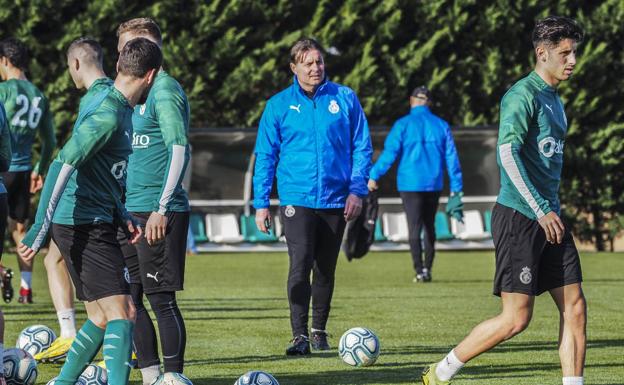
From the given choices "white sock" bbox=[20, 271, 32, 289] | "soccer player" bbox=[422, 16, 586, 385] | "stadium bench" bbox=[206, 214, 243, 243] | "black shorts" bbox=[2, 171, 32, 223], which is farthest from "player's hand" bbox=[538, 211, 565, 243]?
"stadium bench" bbox=[206, 214, 243, 243]

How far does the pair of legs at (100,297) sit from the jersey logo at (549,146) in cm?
225

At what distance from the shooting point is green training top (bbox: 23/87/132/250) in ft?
20.6

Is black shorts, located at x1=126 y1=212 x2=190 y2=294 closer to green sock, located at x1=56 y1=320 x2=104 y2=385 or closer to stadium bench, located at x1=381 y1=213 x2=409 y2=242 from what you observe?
green sock, located at x1=56 y1=320 x2=104 y2=385

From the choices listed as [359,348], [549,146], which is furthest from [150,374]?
[549,146]

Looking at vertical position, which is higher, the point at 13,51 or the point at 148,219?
the point at 13,51

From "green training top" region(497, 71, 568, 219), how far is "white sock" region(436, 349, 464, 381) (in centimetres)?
89

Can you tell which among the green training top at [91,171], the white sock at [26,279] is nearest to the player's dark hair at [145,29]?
the green training top at [91,171]

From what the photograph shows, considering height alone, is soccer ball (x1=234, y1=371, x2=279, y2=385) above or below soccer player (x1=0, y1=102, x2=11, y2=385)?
below

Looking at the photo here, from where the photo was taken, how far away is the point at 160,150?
24.6 ft

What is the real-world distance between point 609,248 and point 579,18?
15.8 ft

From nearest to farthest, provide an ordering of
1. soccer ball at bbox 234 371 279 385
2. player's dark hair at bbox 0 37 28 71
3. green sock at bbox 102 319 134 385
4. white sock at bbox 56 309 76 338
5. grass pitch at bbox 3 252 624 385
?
green sock at bbox 102 319 134 385, soccer ball at bbox 234 371 279 385, grass pitch at bbox 3 252 624 385, white sock at bbox 56 309 76 338, player's dark hair at bbox 0 37 28 71

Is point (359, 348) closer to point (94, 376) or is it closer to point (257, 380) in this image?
point (257, 380)

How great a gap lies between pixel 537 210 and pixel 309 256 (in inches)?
116

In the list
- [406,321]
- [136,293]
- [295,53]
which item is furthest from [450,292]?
[136,293]
